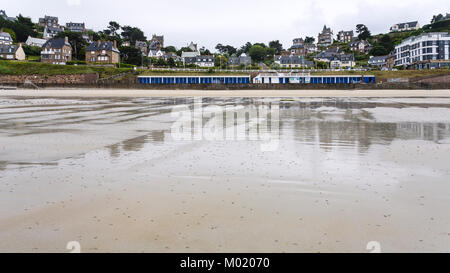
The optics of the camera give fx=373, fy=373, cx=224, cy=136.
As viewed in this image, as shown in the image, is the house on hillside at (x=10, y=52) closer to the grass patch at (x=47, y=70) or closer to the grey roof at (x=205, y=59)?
the grass patch at (x=47, y=70)

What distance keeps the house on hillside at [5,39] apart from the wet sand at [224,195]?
5560 inches

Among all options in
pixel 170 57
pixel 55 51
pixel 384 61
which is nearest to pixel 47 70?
pixel 55 51

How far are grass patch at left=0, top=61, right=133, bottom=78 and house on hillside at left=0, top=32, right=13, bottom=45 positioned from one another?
40.1m

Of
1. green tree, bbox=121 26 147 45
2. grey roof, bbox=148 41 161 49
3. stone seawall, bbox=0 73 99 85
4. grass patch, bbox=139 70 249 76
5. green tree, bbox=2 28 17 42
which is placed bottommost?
stone seawall, bbox=0 73 99 85

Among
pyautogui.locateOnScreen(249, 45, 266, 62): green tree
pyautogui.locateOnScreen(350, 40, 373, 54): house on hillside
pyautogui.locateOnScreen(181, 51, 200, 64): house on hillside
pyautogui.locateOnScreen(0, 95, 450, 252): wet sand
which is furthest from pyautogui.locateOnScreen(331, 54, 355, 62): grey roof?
pyautogui.locateOnScreen(0, 95, 450, 252): wet sand

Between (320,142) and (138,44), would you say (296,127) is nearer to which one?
(320,142)

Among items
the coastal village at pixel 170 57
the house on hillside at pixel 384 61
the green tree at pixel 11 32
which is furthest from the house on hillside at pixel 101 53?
the house on hillside at pixel 384 61

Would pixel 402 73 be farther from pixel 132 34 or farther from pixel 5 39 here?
pixel 132 34

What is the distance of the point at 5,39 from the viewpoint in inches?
5167

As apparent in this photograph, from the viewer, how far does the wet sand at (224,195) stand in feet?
14.9

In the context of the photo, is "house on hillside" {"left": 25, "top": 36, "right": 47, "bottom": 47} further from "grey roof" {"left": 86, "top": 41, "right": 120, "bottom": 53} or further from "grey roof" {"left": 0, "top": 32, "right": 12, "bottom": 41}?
"grey roof" {"left": 86, "top": 41, "right": 120, "bottom": 53}

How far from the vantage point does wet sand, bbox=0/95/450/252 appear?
4.53 m
